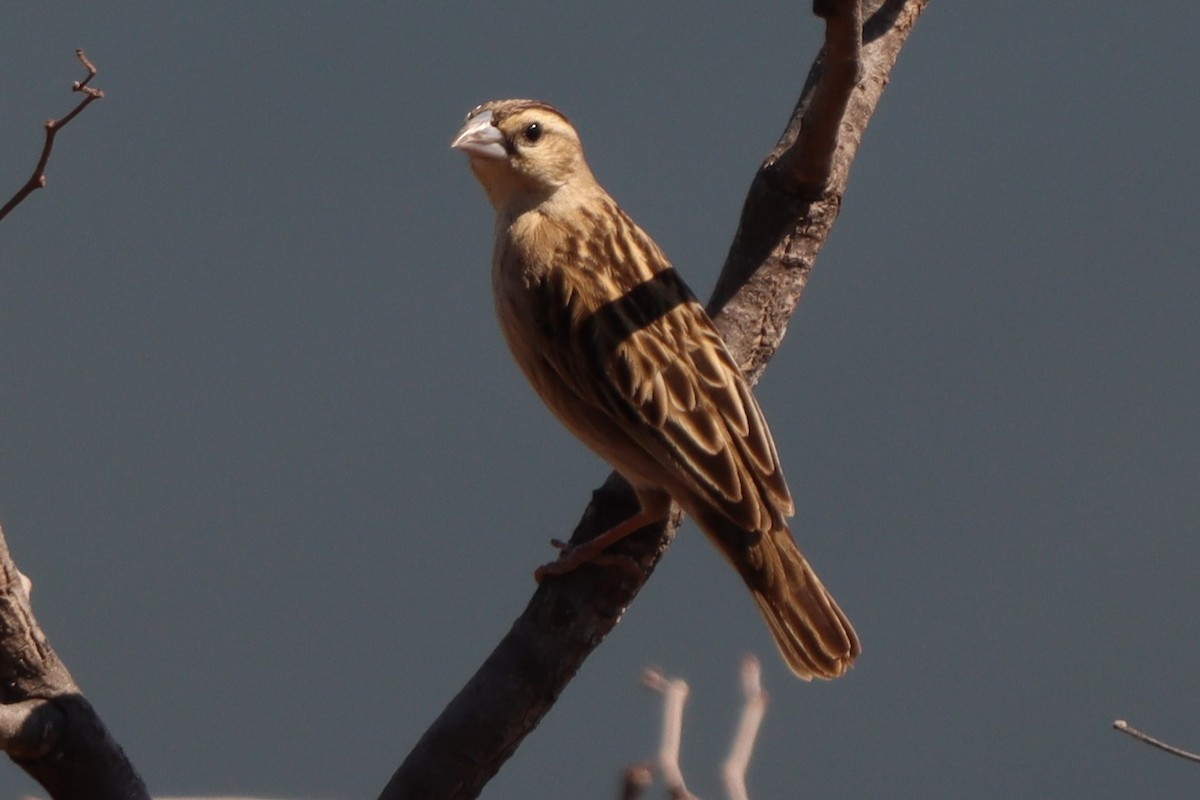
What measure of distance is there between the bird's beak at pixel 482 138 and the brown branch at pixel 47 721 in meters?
1.88

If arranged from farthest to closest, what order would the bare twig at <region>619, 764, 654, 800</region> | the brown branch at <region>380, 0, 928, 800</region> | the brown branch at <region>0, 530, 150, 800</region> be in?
the brown branch at <region>380, 0, 928, 800</region>
the brown branch at <region>0, 530, 150, 800</region>
the bare twig at <region>619, 764, 654, 800</region>

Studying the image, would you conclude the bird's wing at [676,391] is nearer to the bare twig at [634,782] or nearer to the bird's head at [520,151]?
the bird's head at [520,151]

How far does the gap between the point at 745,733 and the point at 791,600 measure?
1.17m

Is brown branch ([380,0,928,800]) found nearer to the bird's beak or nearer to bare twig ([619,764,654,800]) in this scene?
the bird's beak

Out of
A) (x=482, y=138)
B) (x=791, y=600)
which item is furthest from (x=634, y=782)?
(x=482, y=138)

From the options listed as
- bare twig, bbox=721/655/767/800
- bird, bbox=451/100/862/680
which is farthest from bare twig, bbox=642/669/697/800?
bird, bbox=451/100/862/680

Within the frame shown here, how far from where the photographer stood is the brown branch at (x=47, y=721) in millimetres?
2766

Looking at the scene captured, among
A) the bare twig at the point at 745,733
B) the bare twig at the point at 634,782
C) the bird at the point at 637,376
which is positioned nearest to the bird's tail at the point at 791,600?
the bird at the point at 637,376

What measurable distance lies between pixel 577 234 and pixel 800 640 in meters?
1.26

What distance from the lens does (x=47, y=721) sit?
281 cm

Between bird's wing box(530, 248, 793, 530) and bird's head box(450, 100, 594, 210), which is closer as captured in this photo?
bird's wing box(530, 248, 793, 530)

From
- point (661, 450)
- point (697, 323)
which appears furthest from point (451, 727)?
point (697, 323)

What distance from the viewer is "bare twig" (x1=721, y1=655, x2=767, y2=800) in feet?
8.02

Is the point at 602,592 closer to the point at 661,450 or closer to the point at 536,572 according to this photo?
the point at 536,572
